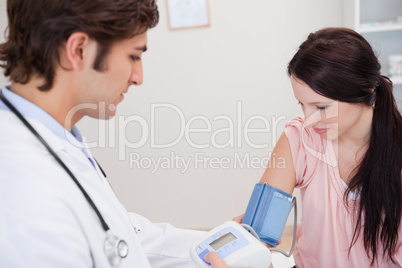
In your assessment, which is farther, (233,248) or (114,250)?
(233,248)

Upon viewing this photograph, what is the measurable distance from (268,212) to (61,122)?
0.68 metres

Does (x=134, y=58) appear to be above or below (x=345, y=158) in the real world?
above

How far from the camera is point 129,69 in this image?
38.9 inches

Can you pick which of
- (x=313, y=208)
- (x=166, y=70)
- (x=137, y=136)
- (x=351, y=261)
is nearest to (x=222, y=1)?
(x=166, y=70)

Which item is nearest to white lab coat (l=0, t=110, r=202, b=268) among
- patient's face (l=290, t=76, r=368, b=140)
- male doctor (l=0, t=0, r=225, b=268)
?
male doctor (l=0, t=0, r=225, b=268)

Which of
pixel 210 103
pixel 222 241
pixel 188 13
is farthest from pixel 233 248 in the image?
pixel 188 13

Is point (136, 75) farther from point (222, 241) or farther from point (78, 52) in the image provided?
point (222, 241)

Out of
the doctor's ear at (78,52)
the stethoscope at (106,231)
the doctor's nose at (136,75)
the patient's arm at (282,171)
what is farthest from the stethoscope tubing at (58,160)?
the patient's arm at (282,171)

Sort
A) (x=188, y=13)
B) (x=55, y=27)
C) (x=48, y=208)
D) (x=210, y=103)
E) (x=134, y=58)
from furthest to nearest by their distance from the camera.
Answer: (x=210, y=103) < (x=188, y=13) < (x=134, y=58) < (x=55, y=27) < (x=48, y=208)

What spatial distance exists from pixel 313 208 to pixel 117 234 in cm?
72

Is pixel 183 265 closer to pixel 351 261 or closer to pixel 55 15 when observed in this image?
pixel 351 261

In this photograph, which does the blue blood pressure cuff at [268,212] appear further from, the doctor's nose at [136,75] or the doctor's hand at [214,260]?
the doctor's nose at [136,75]

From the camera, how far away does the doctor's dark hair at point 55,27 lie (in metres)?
0.87

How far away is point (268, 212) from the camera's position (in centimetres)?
125
